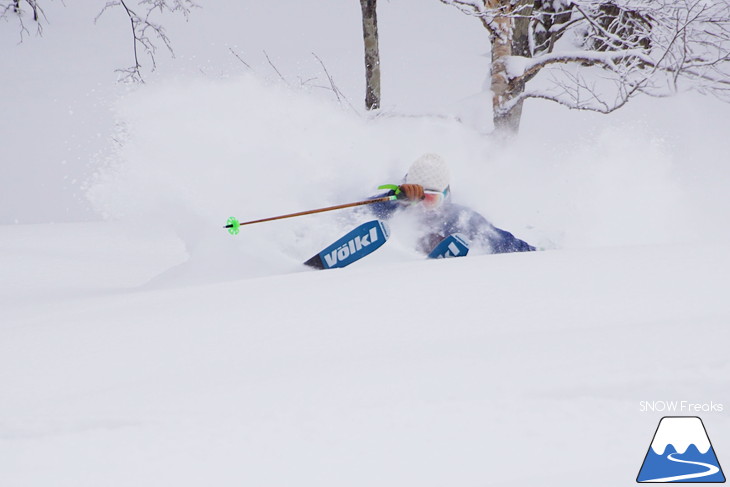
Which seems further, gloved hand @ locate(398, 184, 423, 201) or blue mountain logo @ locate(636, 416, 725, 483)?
gloved hand @ locate(398, 184, 423, 201)

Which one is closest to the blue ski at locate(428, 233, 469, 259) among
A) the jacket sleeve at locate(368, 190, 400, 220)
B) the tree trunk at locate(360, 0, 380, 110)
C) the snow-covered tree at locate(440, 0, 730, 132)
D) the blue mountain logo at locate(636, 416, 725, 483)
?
the jacket sleeve at locate(368, 190, 400, 220)

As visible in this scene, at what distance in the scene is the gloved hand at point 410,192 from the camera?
4598mm

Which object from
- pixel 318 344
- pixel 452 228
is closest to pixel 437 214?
pixel 452 228

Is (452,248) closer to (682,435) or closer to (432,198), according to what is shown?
(432,198)

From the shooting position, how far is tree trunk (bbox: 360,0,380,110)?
766 centimetres

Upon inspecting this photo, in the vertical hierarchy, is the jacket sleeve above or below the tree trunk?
below

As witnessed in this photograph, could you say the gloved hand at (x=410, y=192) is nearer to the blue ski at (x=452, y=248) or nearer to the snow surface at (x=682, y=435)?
the blue ski at (x=452, y=248)

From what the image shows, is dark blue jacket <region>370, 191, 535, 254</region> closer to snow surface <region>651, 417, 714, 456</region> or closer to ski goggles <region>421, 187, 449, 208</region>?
ski goggles <region>421, 187, 449, 208</region>

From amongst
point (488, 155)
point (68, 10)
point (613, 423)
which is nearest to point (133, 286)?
point (613, 423)

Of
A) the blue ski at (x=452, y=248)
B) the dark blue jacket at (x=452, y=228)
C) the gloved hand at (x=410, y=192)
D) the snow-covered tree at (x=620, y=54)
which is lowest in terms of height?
the dark blue jacket at (x=452, y=228)

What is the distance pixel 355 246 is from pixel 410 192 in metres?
0.83

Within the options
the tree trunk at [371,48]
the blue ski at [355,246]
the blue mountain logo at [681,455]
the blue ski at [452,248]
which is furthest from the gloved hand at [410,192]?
the tree trunk at [371,48]

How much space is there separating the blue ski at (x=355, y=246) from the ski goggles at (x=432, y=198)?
3.11 feet

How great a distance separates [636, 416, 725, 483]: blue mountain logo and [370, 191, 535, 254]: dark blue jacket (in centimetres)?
333
